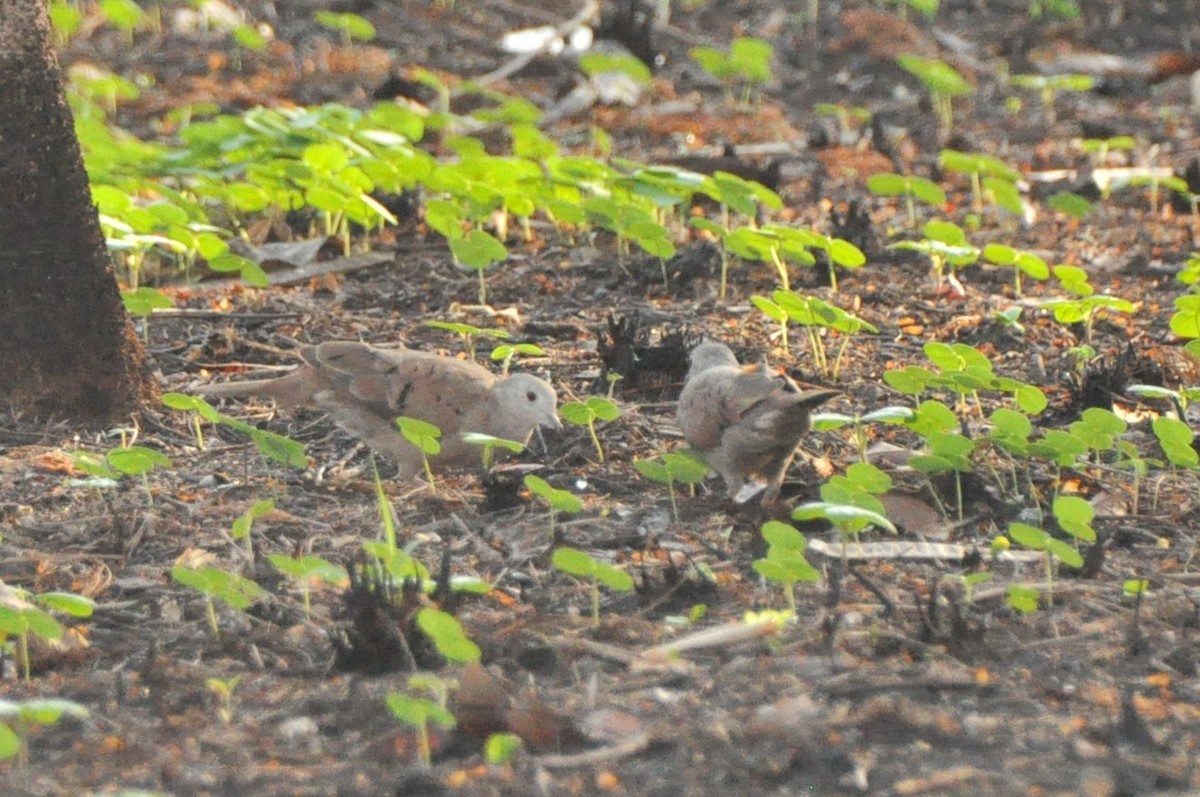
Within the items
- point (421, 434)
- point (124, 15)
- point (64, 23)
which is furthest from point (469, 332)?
point (64, 23)

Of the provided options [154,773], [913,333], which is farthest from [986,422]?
[154,773]

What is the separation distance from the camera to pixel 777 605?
13.9ft

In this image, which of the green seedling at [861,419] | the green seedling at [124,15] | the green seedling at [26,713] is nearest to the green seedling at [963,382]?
the green seedling at [861,419]

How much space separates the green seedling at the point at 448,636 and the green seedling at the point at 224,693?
415 mm

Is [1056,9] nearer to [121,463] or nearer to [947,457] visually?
[947,457]

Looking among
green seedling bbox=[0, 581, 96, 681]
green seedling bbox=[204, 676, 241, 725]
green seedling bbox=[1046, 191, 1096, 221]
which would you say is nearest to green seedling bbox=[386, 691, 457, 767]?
green seedling bbox=[204, 676, 241, 725]

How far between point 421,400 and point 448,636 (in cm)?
180

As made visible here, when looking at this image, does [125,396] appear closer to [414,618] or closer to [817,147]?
[414,618]

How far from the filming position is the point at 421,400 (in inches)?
210

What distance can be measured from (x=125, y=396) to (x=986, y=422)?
2790 millimetres

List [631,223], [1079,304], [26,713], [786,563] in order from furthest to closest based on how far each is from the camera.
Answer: [631,223] → [1079,304] → [786,563] → [26,713]

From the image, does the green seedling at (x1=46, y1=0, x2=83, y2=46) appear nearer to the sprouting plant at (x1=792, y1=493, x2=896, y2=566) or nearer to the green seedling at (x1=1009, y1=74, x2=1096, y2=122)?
the green seedling at (x1=1009, y1=74, x2=1096, y2=122)

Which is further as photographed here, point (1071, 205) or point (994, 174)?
point (994, 174)

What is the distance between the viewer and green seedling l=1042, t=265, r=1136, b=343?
6133mm
